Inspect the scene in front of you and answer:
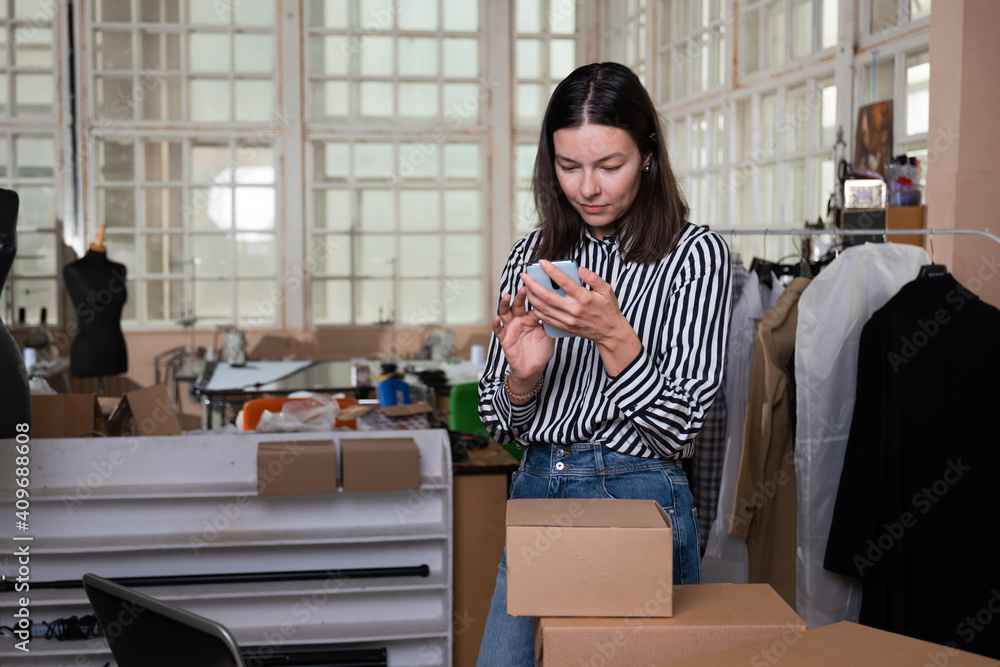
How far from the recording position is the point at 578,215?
150cm

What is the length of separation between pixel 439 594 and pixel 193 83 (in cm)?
571

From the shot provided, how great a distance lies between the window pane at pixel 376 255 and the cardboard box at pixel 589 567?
20.6 feet

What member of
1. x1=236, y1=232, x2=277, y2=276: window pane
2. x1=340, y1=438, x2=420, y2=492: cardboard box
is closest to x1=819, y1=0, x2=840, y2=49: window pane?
x1=340, y1=438, x2=420, y2=492: cardboard box

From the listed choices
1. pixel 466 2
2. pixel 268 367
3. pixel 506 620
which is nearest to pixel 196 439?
pixel 506 620

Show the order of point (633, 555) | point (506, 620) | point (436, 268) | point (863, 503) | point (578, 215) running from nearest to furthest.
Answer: point (633, 555), point (506, 620), point (578, 215), point (863, 503), point (436, 268)

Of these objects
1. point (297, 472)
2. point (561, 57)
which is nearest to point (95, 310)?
point (297, 472)

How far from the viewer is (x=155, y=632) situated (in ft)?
4.26

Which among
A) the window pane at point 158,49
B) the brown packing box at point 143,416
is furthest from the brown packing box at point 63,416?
the window pane at point 158,49

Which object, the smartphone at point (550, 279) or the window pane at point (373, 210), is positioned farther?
the window pane at point (373, 210)

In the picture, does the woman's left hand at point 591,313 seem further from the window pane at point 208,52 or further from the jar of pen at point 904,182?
the window pane at point 208,52

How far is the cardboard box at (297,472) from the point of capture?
93.9 inches

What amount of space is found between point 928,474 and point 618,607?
1.52 m

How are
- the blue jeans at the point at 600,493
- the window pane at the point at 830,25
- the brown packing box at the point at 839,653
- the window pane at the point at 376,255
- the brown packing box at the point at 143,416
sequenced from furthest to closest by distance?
the window pane at the point at 376,255 → the window pane at the point at 830,25 → the brown packing box at the point at 143,416 → the blue jeans at the point at 600,493 → the brown packing box at the point at 839,653

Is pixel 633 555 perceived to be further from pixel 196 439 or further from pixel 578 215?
pixel 196 439
